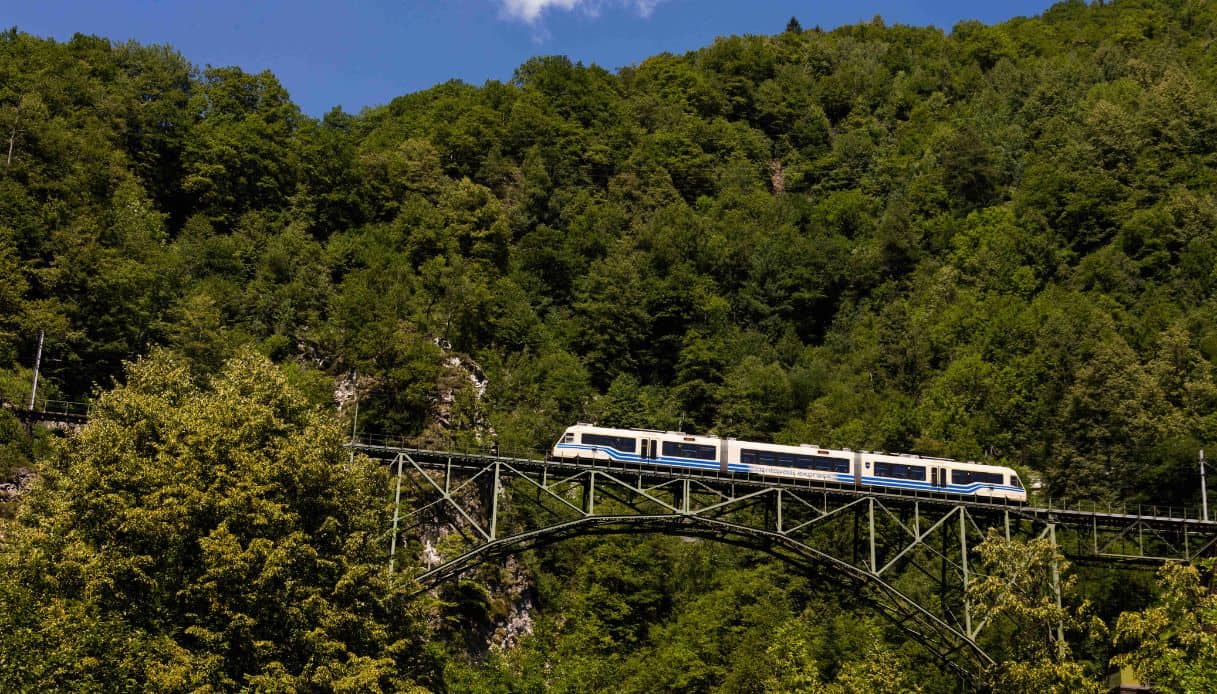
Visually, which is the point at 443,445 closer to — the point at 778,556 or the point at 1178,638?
the point at 778,556

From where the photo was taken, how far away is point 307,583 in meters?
35.0

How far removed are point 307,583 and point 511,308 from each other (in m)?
42.6

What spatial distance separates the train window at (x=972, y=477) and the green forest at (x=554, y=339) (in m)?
6.16

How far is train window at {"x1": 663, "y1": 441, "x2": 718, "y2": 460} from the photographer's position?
49375 mm

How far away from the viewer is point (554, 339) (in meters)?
77.4

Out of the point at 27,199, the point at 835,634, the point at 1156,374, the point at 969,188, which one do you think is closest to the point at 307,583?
the point at 835,634

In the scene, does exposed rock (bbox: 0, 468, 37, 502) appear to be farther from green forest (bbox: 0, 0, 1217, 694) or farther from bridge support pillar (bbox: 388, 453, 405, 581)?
bridge support pillar (bbox: 388, 453, 405, 581)

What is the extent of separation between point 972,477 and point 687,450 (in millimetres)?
11467

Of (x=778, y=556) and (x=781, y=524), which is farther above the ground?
(x=781, y=524)

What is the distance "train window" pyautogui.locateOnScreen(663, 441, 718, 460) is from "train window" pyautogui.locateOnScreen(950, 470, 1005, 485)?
377 inches

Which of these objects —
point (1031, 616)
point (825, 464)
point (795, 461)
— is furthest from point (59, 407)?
point (1031, 616)

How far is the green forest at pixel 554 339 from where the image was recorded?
33938 mm

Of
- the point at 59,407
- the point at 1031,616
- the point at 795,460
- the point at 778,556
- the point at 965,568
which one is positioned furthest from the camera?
the point at 59,407

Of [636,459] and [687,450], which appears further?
[687,450]
